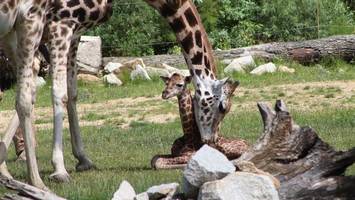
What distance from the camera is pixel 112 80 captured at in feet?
65.1

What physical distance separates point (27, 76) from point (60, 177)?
4.07 ft

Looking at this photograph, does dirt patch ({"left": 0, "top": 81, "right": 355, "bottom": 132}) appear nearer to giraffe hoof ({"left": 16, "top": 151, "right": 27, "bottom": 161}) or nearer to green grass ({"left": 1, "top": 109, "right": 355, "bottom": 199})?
green grass ({"left": 1, "top": 109, "right": 355, "bottom": 199})

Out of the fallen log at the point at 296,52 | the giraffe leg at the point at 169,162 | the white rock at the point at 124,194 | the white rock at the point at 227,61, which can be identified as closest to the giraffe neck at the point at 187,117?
the giraffe leg at the point at 169,162

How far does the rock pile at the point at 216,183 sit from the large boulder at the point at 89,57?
1495 centimetres

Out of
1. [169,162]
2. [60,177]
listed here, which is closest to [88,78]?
[169,162]

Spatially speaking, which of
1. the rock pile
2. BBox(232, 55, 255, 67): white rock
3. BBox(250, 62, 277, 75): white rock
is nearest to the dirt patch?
BBox(250, 62, 277, 75): white rock

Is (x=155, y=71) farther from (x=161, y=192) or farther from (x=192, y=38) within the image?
(x=161, y=192)

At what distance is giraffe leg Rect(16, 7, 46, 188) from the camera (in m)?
7.35

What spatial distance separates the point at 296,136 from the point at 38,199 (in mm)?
1936

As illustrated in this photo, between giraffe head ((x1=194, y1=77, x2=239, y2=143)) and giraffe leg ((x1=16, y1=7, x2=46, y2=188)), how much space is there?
2.51m

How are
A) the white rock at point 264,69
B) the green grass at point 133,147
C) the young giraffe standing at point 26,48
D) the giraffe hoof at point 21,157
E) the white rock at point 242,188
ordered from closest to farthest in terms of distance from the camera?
the white rock at point 242,188 < the young giraffe standing at point 26,48 < the green grass at point 133,147 < the giraffe hoof at point 21,157 < the white rock at point 264,69

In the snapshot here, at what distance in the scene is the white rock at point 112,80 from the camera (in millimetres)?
19734

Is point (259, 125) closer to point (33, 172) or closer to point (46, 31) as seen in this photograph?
point (46, 31)

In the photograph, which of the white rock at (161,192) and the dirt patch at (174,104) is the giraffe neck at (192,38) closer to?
the white rock at (161,192)
